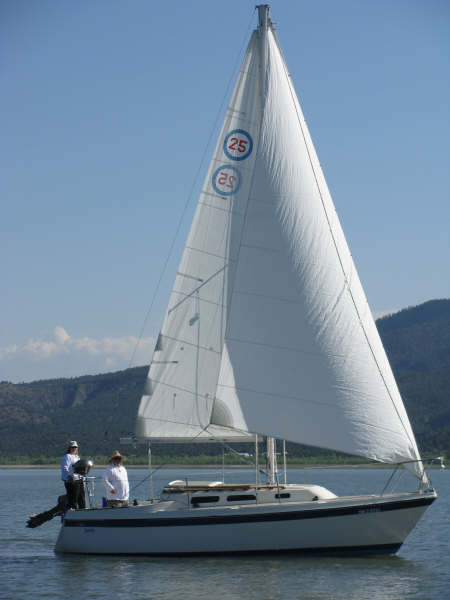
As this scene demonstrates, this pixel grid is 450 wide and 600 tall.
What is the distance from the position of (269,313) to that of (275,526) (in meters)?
4.88

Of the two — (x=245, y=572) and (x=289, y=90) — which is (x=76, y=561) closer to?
(x=245, y=572)

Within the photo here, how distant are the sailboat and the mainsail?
3cm

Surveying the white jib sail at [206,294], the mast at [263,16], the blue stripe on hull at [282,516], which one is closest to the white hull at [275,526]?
the blue stripe on hull at [282,516]

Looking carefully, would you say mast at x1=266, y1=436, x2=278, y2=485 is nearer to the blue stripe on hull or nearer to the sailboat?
the sailboat

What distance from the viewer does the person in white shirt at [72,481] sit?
2412 centimetres

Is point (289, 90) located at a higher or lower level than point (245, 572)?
higher

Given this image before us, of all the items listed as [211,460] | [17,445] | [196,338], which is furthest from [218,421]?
[17,445]

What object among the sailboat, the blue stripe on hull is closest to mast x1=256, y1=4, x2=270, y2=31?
the sailboat

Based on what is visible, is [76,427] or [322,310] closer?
[322,310]

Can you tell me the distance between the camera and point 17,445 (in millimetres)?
170000

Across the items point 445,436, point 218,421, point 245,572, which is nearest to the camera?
point 245,572

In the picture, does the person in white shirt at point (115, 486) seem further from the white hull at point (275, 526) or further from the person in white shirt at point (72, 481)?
the person in white shirt at point (72, 481)

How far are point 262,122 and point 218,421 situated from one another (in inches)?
285

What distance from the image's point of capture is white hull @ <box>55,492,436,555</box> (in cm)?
2214
